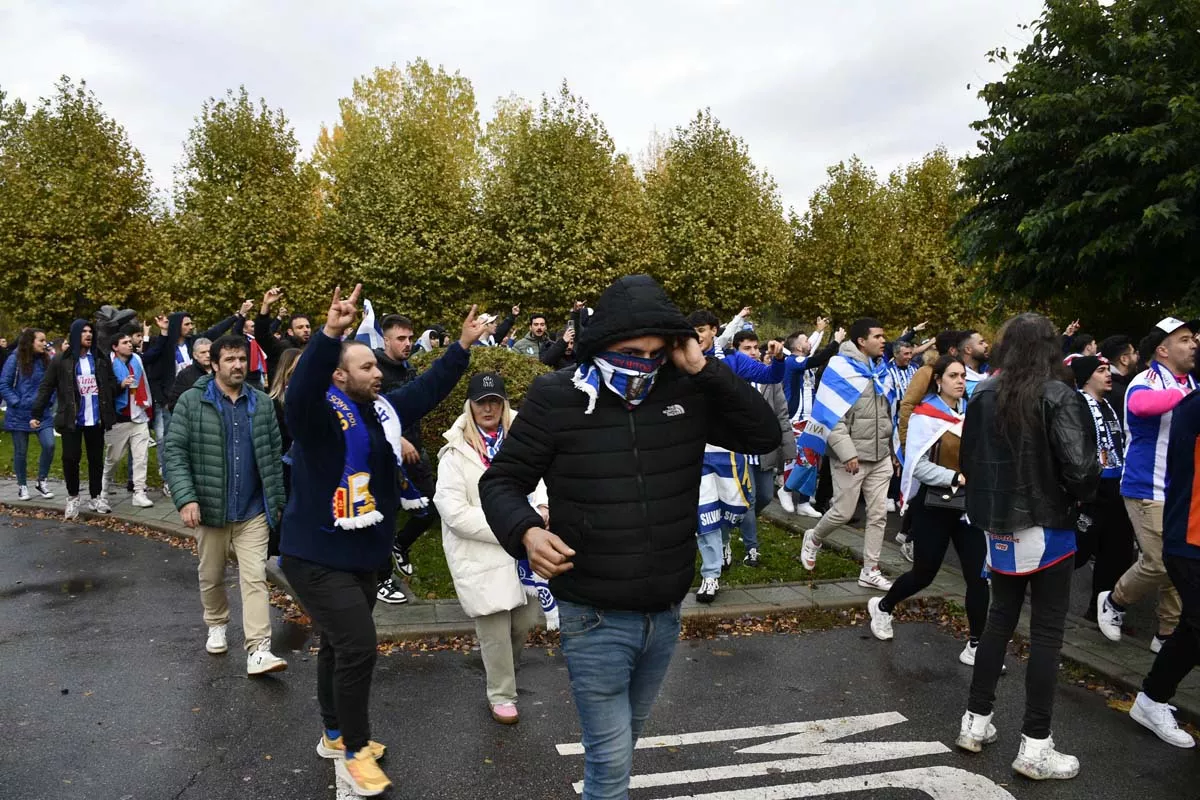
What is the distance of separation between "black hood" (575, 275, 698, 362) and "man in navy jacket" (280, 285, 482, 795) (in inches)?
55.7

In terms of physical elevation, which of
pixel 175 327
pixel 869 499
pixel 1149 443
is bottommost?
pixel 869 499

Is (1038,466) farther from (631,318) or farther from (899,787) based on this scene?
(631,318)

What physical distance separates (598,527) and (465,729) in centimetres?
236

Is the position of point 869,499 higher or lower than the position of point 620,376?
lower

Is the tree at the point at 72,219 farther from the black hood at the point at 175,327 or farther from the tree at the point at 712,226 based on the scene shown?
the black hood at the point at 175,327

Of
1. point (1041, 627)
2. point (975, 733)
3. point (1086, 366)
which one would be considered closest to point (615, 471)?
point (1041, 627)

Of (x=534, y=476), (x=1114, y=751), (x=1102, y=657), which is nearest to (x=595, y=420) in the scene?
(x=534, y=476)

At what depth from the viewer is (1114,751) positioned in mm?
4371

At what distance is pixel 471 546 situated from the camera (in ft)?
15.5

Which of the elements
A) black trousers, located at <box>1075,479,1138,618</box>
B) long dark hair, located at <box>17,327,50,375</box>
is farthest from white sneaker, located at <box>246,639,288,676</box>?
long dark hair, located at <box>17,327,50,375</box>

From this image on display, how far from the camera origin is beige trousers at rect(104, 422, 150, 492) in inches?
415

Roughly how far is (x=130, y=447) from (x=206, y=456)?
6393 mm

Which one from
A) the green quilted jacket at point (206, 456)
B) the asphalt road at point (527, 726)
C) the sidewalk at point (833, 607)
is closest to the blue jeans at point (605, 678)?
the asphalt road at point (527, 726)

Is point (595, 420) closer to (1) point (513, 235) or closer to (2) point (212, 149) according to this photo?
(1) point (513, 235)
